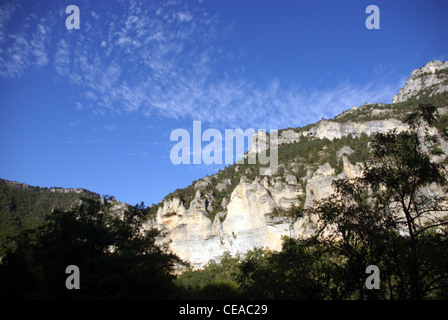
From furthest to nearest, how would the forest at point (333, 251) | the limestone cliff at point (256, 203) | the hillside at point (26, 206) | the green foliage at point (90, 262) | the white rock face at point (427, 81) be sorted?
the white rock face at point (427, 81), the limestone cliff at point (256, 203), the hillside at point (26, 206), the green foliage at point (90, 262), the forest at point (333, 251)

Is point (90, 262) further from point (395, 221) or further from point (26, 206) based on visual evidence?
point (26, 206)

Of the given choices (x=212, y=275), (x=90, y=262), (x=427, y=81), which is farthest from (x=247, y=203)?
(x=427, y=81)

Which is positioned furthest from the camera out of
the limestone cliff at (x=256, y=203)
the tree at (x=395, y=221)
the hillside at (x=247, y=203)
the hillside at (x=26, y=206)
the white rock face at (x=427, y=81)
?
the white rock face at (x=427, y=81)

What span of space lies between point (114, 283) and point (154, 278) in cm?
253

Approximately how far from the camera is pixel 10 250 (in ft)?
58.5

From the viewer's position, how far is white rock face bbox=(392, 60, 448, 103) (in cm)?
9478

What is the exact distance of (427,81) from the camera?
351ft

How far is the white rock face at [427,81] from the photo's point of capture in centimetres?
9478

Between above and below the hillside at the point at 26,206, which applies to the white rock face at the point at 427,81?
above

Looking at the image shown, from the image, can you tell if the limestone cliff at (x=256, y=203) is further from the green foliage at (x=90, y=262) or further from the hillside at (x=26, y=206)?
the green foliage at (x=90, y=262)

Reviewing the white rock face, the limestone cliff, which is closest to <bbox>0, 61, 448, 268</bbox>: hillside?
the limestone cliff

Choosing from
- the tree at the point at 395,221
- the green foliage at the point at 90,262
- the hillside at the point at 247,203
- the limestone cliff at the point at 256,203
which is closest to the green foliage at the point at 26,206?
the hillside at the point at 247,203

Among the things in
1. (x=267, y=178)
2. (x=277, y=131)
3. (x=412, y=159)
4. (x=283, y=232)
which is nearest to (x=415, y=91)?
(x=277, y=131)

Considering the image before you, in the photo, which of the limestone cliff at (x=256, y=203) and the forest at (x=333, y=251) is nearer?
the forest at (x=333, y=251)
